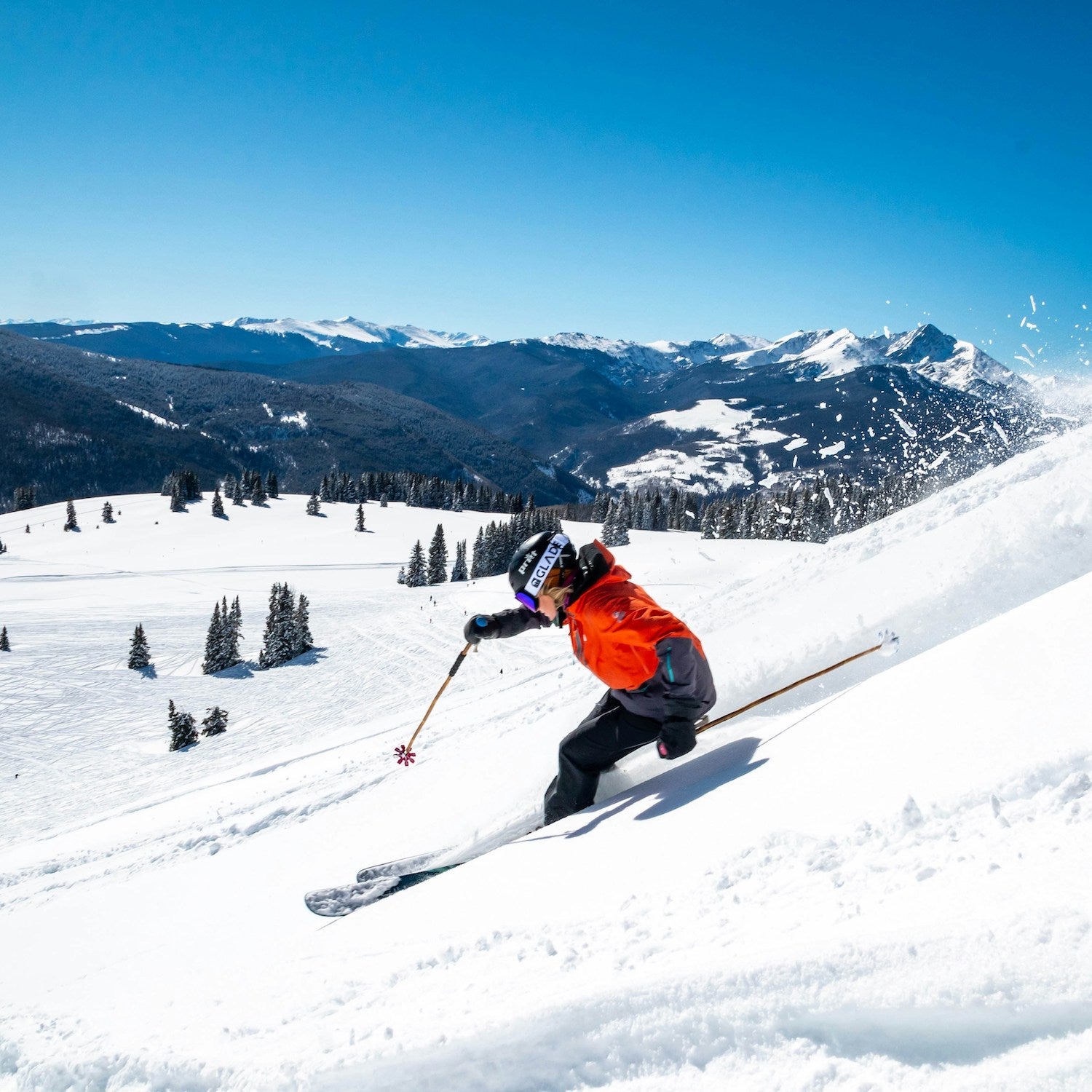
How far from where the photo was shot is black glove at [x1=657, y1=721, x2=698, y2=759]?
170 inches

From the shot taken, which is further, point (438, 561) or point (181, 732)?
point (438, 561)

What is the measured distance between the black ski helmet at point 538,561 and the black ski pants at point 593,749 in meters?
0.98

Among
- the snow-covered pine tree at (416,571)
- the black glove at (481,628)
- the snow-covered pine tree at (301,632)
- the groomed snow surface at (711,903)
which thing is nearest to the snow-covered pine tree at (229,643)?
the snow-covered pine tree at (301,632)

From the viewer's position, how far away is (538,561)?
15.9 feet

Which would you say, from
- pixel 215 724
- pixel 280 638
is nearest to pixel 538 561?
pixel 215 724

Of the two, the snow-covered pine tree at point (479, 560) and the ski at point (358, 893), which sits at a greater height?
the ski at point (358, 893)

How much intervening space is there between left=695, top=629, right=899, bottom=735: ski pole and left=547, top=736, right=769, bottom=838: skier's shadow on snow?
1.00 feet

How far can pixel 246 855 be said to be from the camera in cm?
702

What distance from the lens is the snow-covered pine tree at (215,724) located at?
34656mm

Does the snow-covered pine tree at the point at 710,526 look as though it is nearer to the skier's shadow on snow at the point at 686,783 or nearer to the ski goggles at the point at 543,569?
the skier's shadow on snow at the point at 686,783

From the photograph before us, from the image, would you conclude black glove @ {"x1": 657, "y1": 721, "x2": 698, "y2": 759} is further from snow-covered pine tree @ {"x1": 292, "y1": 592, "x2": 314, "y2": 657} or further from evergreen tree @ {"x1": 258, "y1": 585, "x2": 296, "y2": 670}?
evergreen tree @ {"x1": 258, "y1": 585, "x2": 296, "y2": 670}

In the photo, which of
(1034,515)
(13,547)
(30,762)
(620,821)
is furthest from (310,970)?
(13,547)

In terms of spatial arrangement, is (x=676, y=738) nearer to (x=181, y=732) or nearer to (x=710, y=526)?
(x=181, y=732)

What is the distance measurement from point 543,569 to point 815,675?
2.37 meters
